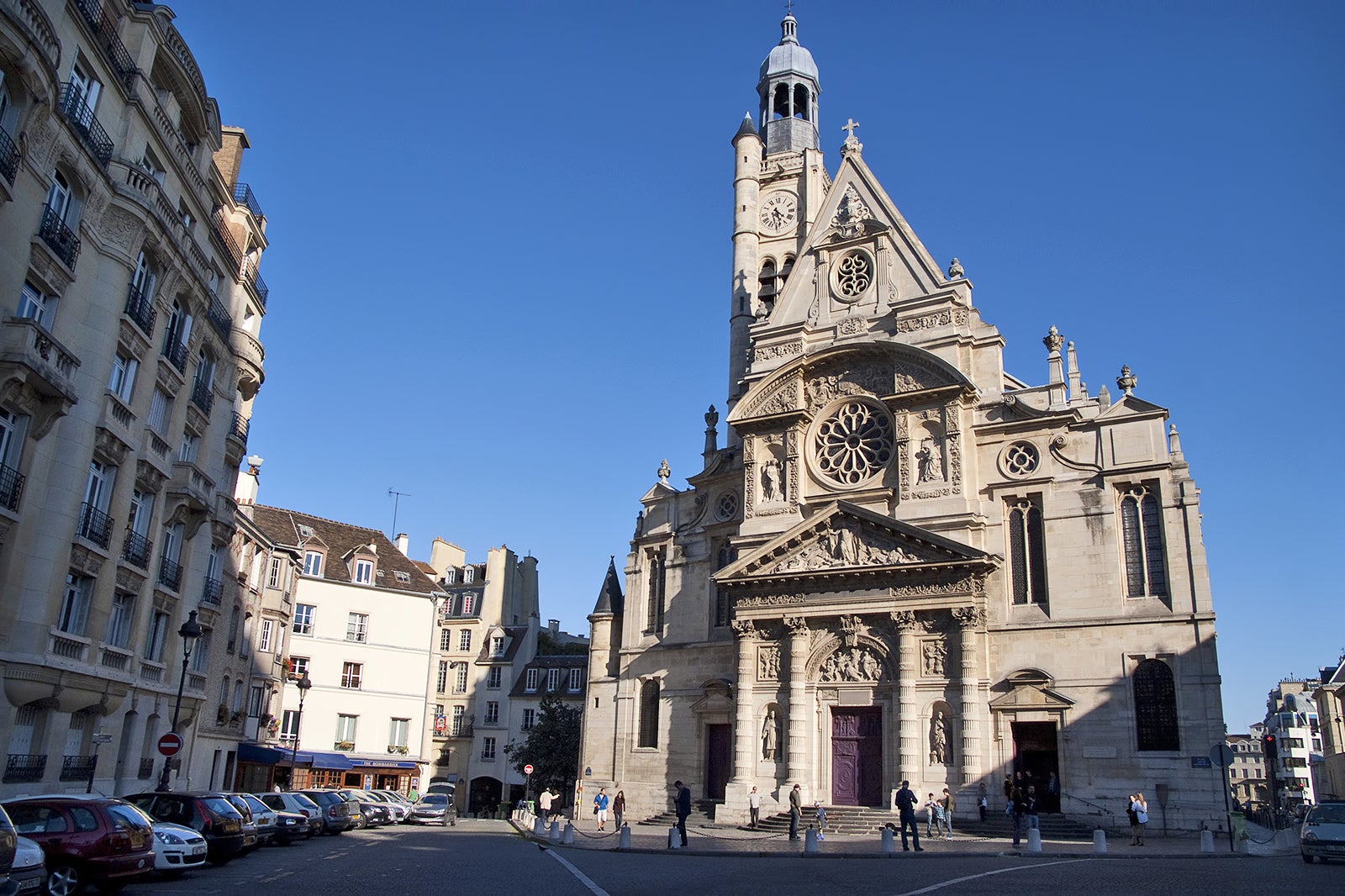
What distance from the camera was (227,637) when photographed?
33156 mm

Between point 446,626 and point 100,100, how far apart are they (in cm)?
3937

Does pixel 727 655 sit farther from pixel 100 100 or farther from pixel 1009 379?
pixel 100 100

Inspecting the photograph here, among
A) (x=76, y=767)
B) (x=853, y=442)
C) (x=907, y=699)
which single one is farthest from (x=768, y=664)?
(x=76, y=767)

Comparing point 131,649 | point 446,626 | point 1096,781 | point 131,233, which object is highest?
point 131,233

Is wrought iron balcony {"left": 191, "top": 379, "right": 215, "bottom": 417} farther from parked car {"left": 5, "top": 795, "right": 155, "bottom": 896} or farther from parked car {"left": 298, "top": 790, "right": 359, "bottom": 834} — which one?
parked car {"left": 5, "top": 795, "right": 155, "bottom": 896}

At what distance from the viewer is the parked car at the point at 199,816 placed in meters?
17.7

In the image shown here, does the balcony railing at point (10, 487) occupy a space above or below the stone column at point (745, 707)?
above

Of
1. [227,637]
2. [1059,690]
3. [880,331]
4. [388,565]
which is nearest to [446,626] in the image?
[388,565]

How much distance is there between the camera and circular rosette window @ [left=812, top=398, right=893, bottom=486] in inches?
1282

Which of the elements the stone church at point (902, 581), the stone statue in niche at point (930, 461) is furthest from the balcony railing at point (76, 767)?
the stone statue in niche at point (930, 461)

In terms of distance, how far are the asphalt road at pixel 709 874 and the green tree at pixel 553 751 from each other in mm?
24553

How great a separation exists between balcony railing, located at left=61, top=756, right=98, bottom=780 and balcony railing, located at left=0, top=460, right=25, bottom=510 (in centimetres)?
532

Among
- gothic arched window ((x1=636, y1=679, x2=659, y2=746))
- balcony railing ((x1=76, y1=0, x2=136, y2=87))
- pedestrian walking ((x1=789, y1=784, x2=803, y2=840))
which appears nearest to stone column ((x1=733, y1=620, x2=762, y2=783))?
pedestrian walking ((x1=789, y1=784, x2=803, y2=840))

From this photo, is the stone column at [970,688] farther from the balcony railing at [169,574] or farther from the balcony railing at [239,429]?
the balcony railing at [239,429]
